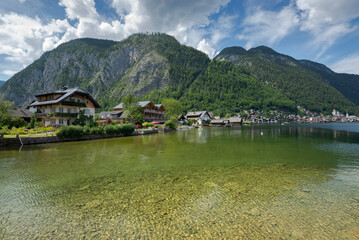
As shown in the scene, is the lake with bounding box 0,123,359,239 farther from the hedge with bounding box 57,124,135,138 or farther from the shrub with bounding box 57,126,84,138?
the hedge with bounding box 57,124,135,138

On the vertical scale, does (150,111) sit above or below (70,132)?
above

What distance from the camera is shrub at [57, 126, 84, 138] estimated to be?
108 feet

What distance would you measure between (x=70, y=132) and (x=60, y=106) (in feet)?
44.9

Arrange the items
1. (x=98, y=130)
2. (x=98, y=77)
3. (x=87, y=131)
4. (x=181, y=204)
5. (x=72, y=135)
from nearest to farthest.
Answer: (x=181, y=204) → (x=72, y=135) → (x=87, y=131) → (x=98, y=130) → (x=98, y=77)

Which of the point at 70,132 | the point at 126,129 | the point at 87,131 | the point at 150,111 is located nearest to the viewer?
the point at 70,132

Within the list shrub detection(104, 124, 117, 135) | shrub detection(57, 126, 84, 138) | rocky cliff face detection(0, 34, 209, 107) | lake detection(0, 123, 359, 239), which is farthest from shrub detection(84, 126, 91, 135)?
rocky cliff face detection(0, 34, 209, 107)

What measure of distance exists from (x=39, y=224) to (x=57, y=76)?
230996mm

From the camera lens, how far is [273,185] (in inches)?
384

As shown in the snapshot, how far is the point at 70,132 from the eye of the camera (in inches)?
1335

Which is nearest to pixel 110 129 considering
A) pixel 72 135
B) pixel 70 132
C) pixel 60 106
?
pixel 72 135

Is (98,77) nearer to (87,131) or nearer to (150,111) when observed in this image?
(150,111)

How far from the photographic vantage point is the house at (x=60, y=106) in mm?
42125

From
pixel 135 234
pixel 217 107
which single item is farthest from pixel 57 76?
pixel 135 234

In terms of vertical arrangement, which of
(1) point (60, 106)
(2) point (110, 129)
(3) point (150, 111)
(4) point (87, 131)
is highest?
(3) point (150, 111)
